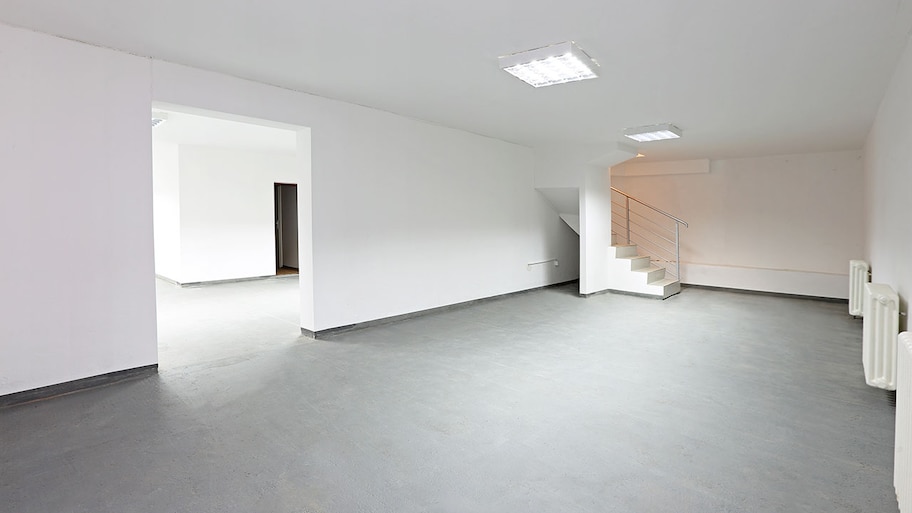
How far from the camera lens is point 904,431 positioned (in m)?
1.83

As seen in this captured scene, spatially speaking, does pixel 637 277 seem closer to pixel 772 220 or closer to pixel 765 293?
pixel 765 293

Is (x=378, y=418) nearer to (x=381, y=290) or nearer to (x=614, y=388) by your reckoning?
(x=614, y=388)

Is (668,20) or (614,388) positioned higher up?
(668,20)

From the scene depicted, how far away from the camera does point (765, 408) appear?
3170 mm

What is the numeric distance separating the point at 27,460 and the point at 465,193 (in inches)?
206

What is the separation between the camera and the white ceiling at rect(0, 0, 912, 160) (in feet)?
8.97

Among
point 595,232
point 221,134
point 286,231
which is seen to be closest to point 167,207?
point 221,134

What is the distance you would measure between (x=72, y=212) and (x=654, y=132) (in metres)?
5.94

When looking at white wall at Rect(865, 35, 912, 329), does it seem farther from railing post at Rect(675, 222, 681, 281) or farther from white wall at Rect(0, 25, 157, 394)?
white wall at Rect(0, 25, 157, 394)

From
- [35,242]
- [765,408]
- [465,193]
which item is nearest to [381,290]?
[465,193]

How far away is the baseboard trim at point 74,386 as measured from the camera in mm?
3207

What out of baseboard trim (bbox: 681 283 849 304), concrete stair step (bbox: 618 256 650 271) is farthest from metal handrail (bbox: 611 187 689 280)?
concrete stair step (bbox: 618 256 650 271)

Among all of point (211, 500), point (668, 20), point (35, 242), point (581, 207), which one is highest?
point (668, 20)

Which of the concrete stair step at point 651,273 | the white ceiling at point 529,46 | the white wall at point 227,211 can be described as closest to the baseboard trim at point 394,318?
the concrete stair step at point 651,273
